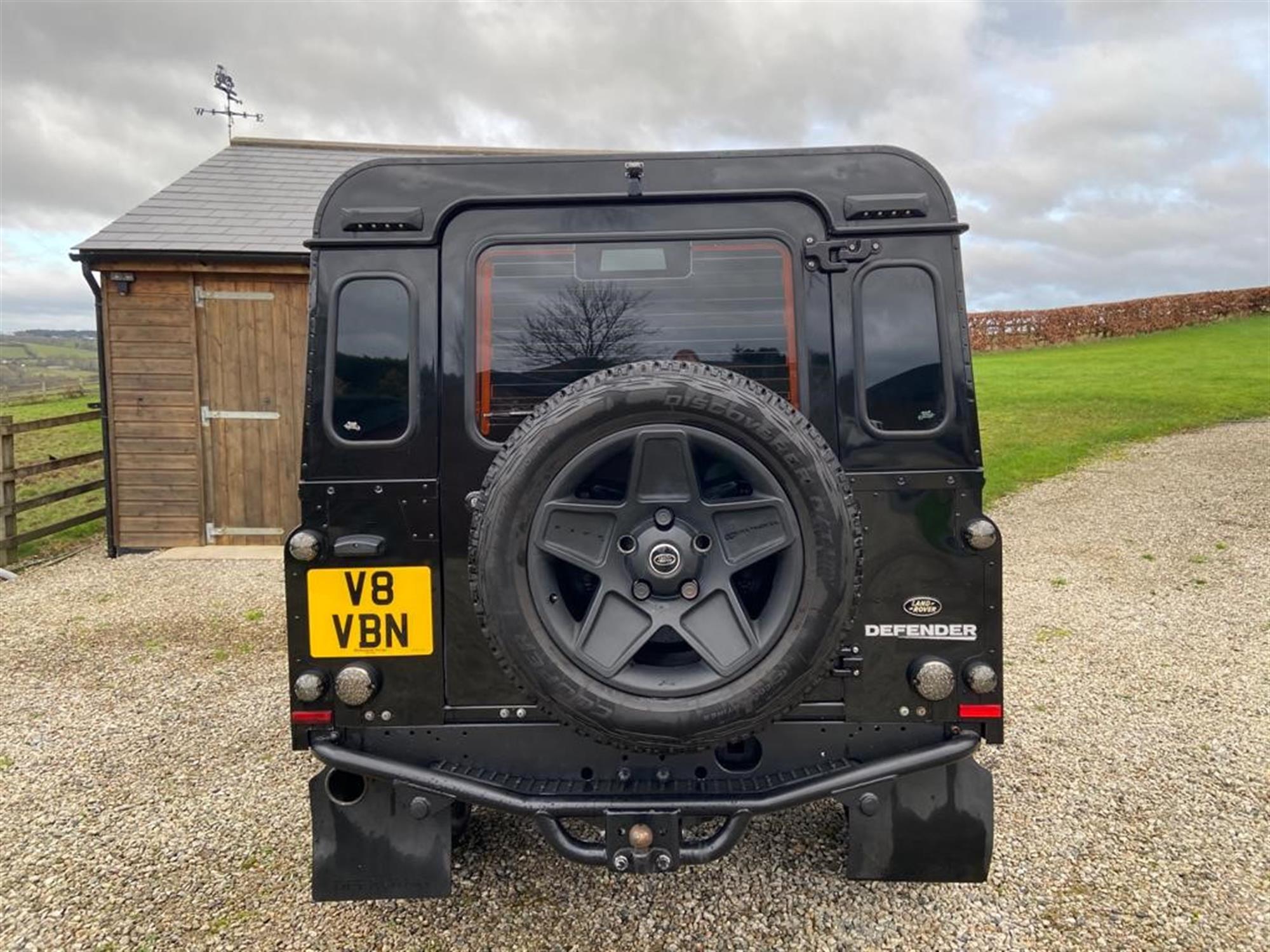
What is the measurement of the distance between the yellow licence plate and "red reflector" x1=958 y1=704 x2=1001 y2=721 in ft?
5.84

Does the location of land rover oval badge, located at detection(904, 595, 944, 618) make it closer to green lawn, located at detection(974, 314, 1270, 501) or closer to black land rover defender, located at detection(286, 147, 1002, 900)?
black land rover defender, located at detection(286, 147, 1002, 900)

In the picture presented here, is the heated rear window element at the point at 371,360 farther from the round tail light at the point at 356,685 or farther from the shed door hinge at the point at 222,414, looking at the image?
the shed door hinge at the point at 222,414

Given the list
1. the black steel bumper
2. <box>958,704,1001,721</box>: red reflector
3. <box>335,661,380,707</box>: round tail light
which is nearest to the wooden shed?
<box>335,661,380,707</box>: round tail light

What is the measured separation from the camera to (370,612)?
7.97 feet

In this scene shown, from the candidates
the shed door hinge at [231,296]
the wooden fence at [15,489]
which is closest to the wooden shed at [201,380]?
the shed door hinge at [231,296]

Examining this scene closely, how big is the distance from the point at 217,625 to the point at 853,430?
18.8ft

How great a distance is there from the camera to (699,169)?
2.46 metres

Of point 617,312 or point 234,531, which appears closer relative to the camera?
point 617,312

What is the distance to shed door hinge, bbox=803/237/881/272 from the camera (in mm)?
2414

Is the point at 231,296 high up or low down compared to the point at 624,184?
up

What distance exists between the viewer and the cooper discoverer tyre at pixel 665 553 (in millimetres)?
2072

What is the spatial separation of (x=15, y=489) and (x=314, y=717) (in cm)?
791

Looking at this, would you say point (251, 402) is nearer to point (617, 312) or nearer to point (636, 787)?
point (617, 312)

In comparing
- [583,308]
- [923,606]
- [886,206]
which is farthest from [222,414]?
[923,606]
